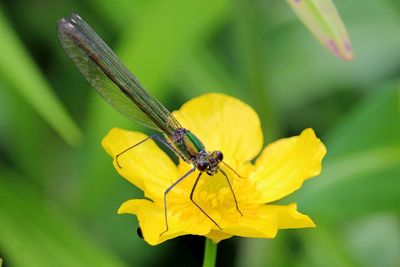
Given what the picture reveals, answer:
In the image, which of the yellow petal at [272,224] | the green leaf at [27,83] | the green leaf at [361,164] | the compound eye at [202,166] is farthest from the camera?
the green leaf at [361,164]

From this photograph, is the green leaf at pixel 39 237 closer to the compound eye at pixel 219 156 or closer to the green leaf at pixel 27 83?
the green leaf at pixel 27 83

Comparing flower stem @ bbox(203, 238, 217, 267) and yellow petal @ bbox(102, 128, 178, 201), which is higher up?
yellow petal @ bbox(102, 128, 178, 201)

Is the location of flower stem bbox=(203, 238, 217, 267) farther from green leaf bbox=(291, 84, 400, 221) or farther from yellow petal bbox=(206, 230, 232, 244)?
green leaf bbox=(291, 84, 400, 221)

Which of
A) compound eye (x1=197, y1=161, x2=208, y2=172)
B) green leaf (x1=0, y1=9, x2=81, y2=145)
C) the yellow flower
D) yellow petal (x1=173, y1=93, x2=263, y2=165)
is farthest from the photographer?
green leaf (x1=0, y1=9, x2=81, y2=145)

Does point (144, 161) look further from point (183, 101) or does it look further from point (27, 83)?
point (183, 101)

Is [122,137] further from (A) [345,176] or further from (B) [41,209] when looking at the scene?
(A) [345,176]

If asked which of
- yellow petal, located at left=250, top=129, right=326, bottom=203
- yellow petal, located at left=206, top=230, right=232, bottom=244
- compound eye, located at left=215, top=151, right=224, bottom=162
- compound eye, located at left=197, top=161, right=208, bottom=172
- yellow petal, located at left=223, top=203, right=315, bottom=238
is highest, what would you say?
compound eye, located at left=197, top=161, right=208, bottom=172

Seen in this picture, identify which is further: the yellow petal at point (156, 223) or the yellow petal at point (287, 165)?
the yellow petal at point (287, 165)

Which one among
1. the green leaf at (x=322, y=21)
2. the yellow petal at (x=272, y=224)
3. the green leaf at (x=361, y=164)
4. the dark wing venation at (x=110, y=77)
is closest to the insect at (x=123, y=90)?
the dark wing venation at (x=110, y=77)

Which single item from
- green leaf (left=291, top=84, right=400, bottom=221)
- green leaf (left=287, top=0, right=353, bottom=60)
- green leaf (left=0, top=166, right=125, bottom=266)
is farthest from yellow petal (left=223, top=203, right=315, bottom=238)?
green leaf (left=291, top=84, right=400, bottom=221)
